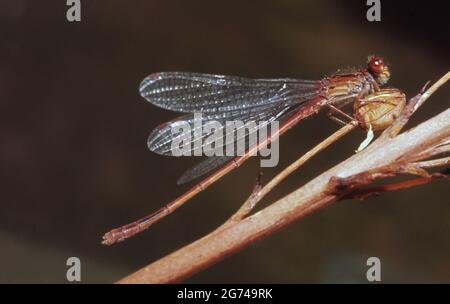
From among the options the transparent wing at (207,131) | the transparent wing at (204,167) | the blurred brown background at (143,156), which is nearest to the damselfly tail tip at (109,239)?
the transparent wing at (204,167)

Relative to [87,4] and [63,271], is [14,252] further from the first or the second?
[87,4]

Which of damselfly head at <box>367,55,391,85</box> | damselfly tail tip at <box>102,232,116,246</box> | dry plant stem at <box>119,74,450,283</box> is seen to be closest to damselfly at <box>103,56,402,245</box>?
damselfly head at <box>367,55,391,85</box>

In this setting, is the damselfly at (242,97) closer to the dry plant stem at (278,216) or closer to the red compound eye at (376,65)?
the red compound eye at (376,65)

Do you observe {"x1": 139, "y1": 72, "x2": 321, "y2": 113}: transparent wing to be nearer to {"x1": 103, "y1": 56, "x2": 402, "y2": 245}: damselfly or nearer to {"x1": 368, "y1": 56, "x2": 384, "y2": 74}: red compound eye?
{"x1": 103, "y1": 56, "x2": 402, "y2": 245}: damselfly

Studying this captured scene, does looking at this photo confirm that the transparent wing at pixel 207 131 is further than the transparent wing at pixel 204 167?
Yes

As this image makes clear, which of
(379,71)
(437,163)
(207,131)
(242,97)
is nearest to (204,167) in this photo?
(207,131)

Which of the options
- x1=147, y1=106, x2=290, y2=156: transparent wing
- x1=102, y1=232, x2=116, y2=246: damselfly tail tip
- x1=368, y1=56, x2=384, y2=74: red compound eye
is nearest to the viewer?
x1=102, y1=232, x2=116, y2=246: damselfly tail tip

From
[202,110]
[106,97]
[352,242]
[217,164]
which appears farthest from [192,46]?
[217,164]
